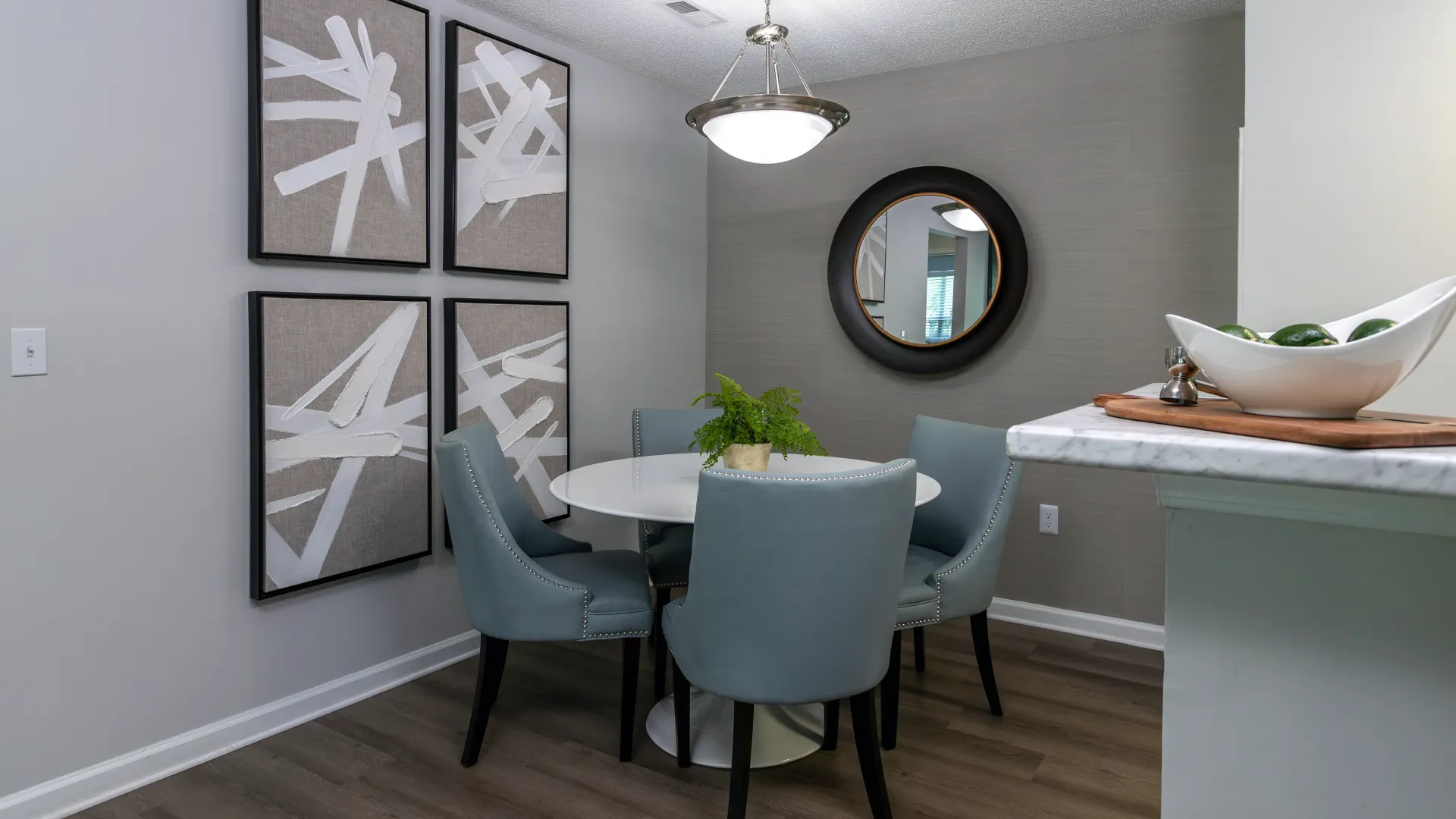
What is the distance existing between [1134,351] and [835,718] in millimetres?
1918

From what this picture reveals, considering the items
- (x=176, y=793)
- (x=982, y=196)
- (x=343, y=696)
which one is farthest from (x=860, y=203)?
(x=176, y=793)

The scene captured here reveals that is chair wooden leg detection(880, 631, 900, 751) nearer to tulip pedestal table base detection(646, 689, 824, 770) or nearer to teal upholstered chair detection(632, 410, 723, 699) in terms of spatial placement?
tulip pedestal table base detection(646, 689, 824, 770)

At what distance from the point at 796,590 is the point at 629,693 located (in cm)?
82

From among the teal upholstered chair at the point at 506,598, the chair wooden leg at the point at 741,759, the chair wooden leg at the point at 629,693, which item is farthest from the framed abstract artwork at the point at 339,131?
the chair wooden leg at the point at 741,759

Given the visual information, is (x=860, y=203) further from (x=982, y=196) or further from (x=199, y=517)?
(x=199, y=517)

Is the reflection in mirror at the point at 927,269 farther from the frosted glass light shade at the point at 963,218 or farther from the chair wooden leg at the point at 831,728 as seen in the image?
the chair wooden leg at the point at 831,728

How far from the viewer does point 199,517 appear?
2465 millimetres

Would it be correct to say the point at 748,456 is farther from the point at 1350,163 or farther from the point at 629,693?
the point at 1350,163

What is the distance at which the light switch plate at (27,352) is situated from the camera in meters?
2.08

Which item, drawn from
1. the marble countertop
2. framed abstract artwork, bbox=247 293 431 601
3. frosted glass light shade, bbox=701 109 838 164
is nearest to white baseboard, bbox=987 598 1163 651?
frosted glass light shade, bbox=701 109 838 164

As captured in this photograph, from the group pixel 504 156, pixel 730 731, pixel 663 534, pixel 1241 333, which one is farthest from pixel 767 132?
pixel 1241 333

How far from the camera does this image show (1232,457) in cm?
67

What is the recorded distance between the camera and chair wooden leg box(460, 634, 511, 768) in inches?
95.4

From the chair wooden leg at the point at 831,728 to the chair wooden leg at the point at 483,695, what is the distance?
0.94m
